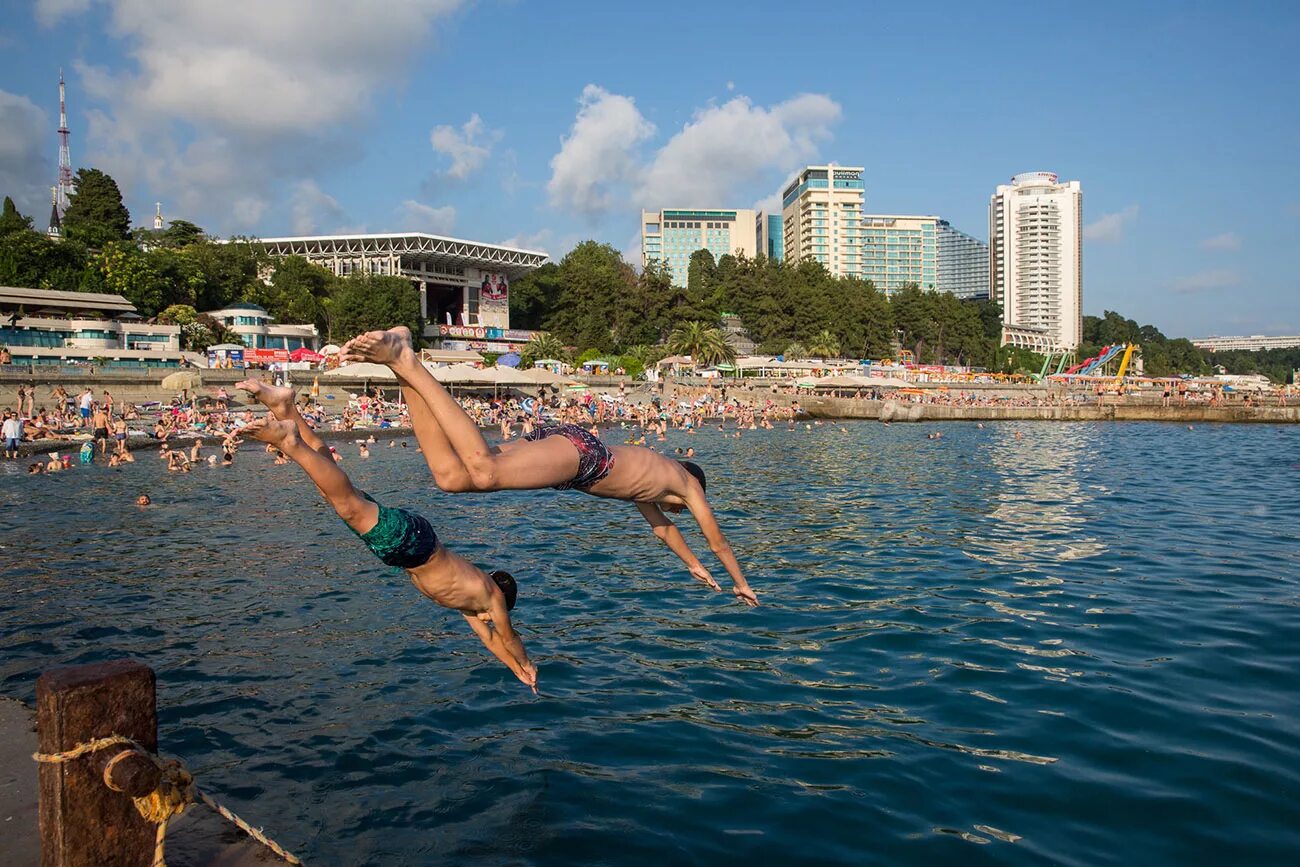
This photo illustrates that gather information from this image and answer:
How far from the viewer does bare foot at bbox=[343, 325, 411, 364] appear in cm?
511

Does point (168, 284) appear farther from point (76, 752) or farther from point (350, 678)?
point (76, 752)

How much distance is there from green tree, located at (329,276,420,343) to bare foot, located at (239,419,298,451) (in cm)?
7448

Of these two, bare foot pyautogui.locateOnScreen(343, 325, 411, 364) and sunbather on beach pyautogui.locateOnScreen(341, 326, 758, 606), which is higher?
bare foot pyautogui.locateOnScreen(343, 325, 411, 364)

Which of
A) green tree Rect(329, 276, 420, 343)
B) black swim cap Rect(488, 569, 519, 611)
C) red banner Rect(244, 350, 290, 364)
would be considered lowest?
black swim cap Rect(488, 569, 519, 611)

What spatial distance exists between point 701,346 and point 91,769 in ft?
275

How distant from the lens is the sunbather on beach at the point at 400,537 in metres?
5.04

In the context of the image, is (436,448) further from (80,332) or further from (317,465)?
(80,332)

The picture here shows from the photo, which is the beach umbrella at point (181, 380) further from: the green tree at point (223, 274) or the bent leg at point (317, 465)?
the bent leg at point (317, 465)

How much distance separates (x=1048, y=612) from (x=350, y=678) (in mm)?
9928

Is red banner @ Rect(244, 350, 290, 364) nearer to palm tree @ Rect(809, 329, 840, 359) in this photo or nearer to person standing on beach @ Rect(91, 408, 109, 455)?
person standing on beach @ Rect(91, 408, 109, 455)

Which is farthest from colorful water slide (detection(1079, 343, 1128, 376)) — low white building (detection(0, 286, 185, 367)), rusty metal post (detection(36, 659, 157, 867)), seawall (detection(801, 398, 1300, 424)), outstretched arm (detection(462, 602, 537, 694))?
rusty metal post (detection(36, 659, 157, 867))

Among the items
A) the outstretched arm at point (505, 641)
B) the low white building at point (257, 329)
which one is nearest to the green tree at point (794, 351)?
the low white building at point (257, 329)

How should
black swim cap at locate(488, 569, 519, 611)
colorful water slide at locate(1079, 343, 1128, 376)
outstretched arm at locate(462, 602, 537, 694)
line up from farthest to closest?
colorful water slide at locate(1079, 343, 1128, 376) < black swim cap at locate(488, 569, 519, 611) < outstretched arm at locate(462, 602, 537, 694)

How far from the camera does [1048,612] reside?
41.5 ft
